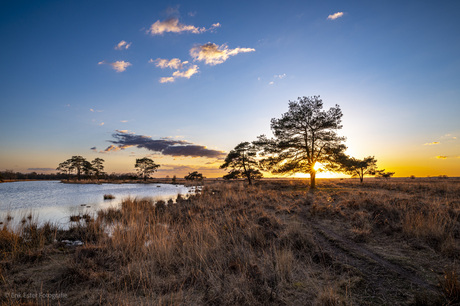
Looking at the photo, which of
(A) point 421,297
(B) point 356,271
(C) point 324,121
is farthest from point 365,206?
(C) point 324,121

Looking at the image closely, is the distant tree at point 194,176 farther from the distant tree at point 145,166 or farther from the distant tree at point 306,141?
the distant tree at point 306,141

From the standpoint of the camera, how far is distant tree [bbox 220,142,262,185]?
39681mm

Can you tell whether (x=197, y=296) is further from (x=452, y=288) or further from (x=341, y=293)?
(x=452, y=288)

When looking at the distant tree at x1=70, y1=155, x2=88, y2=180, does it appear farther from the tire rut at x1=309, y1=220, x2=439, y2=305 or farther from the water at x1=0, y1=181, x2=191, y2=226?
the tire rut at x1=309, y1=220, x2=439, y2=305

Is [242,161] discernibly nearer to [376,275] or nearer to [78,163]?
[376,275]

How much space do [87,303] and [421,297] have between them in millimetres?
5652

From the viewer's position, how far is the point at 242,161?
131ft

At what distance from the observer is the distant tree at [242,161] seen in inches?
1562

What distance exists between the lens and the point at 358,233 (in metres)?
6.48

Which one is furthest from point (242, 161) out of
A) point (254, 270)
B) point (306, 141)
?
point (254, 270)

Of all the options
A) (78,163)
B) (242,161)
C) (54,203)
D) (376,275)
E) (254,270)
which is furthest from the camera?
(78,163)

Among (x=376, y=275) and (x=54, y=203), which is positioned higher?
(x=376, y=275)

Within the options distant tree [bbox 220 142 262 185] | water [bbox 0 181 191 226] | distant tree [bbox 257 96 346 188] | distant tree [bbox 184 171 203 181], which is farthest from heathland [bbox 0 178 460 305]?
distant tree [bbox 184 171 203 181]

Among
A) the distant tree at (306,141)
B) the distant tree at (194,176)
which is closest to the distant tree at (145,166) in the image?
the distant tree at (194,176)
